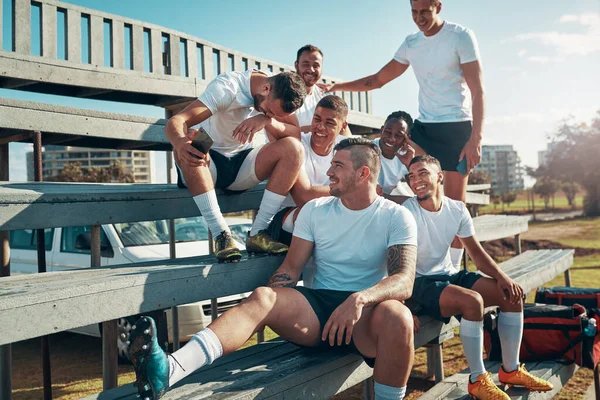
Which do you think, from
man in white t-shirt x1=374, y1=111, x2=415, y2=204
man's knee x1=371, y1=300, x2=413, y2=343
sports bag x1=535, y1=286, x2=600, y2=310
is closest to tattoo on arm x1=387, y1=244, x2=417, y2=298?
man's knee x1=371, y1=300, x2=413, y2=343

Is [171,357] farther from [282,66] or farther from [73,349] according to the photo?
[73,349]

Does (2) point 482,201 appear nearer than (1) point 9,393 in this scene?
No

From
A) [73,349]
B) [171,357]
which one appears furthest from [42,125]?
[73,349]

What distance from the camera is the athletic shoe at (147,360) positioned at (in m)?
1.96

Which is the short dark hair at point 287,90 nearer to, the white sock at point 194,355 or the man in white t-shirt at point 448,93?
the man in white t-shirt at point 448,93

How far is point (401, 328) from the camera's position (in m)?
2.43

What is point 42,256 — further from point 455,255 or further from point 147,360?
point 455,255

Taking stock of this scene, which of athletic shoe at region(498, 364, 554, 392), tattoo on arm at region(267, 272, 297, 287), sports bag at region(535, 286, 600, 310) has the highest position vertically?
tattoo on arm at region(267, 272, 297, 287)

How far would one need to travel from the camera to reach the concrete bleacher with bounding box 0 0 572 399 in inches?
82.9

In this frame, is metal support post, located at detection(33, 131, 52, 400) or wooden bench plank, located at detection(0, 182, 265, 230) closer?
wooden bench plank, located at detection(0, 182, 265, 230)

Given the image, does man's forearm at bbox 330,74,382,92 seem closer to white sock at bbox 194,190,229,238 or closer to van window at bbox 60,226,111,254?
white sock at bbox 194,190,229,238

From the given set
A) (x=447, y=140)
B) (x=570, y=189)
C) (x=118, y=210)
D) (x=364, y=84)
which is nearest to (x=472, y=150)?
Answer: (x=447, y=140)

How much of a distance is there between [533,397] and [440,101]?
7.20 ft

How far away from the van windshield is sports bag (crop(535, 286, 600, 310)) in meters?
3.86
